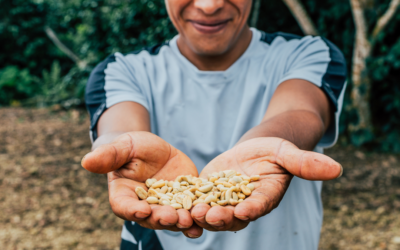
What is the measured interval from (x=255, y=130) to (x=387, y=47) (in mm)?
3584

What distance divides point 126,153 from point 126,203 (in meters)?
0.20

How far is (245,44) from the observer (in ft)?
5.82

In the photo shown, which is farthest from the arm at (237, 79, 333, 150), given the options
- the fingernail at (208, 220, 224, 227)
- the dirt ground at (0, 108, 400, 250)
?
the dirt ground at (0, 108, 400, 250)

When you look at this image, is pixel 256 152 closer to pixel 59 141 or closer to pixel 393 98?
pixel 393 98

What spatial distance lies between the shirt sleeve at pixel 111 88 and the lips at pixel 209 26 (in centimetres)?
36

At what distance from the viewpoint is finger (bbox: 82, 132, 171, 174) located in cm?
108

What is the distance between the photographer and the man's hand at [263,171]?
3.36ft

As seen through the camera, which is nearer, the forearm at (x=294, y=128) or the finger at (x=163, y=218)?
the finger at (x=163, y=218)

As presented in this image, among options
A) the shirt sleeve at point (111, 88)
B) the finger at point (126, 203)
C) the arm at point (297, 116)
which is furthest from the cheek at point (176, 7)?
the finger at point (126, 203)

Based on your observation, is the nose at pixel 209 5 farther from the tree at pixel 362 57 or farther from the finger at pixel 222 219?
the tree at pixel 362 57

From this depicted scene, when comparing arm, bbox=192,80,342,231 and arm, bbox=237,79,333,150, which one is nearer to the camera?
arm, bbox=192,80,342,231

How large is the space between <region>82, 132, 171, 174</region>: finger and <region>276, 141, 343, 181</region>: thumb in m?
0.47

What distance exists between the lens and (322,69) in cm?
157

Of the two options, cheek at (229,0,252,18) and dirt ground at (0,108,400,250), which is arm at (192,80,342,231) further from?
dirt ground at (0,108,400,250)
